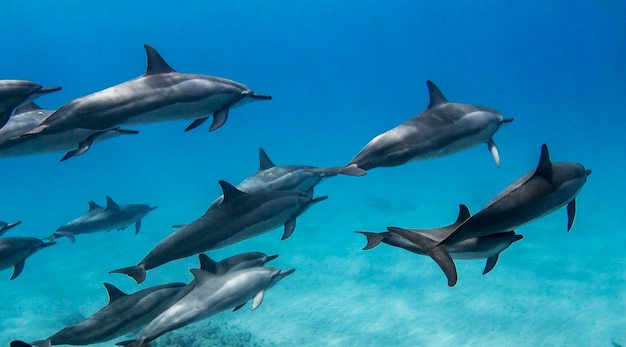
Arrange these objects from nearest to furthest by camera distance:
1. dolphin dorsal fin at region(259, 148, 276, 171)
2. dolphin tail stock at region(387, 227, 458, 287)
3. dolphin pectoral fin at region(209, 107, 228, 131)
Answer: dolphin tail stock at region(387, 227, 458, 287), dolphin pectoral fin at region(209, 107, 228, 131), dolphin dorsal fin at region(259, 148, 276, 171)

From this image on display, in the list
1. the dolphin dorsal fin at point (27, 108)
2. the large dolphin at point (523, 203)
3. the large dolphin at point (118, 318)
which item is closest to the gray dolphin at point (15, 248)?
the dolphin dorsal fin at point (27, 108)

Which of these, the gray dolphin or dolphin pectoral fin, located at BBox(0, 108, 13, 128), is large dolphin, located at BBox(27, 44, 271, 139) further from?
the gray dolphin

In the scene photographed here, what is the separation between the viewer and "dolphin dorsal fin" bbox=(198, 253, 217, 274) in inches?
180

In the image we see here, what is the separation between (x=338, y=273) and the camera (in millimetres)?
15227

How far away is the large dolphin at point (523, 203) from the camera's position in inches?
126

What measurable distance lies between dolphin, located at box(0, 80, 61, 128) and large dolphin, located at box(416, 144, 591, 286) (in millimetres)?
3511

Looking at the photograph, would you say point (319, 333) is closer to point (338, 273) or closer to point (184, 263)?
point (338, 273)

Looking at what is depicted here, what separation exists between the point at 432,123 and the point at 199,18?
116 metres

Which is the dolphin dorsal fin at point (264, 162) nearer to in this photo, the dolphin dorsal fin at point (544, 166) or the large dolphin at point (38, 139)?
the large dolphin at point (38, 139)

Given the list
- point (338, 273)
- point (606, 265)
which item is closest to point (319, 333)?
point (338, 273)

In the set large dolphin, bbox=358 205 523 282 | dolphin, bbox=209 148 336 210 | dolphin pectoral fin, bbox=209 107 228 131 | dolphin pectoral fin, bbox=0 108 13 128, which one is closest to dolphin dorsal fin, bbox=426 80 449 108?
dolphin, bbox=209 148 336 210

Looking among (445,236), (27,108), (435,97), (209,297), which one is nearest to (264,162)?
(435,97)

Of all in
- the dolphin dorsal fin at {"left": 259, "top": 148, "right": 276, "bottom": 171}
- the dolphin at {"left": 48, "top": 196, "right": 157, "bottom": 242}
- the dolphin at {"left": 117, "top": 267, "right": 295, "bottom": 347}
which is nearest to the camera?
the dolphin at {"left": 117, "top": 267, "right": 295, "bottom": 347}

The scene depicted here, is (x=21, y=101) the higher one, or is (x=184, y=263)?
(x=21, y=101)
